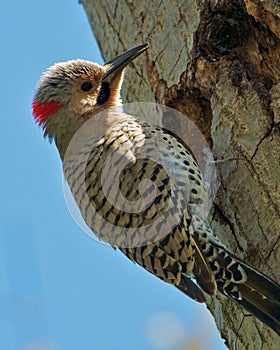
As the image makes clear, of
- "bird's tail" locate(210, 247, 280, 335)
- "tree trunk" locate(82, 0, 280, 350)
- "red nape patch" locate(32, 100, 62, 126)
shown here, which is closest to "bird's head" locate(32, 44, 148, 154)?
"red nape patch" locate(32, 100, 62, 126)

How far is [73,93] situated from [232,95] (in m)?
1.33

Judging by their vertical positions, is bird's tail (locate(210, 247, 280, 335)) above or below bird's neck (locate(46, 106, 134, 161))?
below

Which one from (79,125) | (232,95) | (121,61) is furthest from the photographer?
(79,125)

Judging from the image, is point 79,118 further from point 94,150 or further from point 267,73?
point 267,73

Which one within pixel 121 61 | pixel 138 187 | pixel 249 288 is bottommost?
pixel 249 288

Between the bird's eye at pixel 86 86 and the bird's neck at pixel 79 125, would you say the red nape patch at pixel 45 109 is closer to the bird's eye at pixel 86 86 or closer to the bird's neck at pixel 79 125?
the bird's neck at pixel 79 125

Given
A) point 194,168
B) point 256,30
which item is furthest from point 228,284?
point 256,30

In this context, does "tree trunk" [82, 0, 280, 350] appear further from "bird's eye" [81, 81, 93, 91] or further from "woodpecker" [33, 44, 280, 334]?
"bird's eye" [81, 81, 93, 91]

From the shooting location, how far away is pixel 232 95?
146 inches

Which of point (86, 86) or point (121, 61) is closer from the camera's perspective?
point (121, 61)

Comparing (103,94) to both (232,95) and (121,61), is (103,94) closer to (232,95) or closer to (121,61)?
(121,61)

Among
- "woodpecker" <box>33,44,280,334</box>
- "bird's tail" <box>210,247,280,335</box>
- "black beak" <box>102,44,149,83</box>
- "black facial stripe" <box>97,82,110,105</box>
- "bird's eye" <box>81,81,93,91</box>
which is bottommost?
"bird's tail" <box>210,247,280,335</box>

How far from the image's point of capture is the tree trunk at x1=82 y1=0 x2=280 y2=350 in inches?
134

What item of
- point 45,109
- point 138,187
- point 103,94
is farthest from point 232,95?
point 45,109
